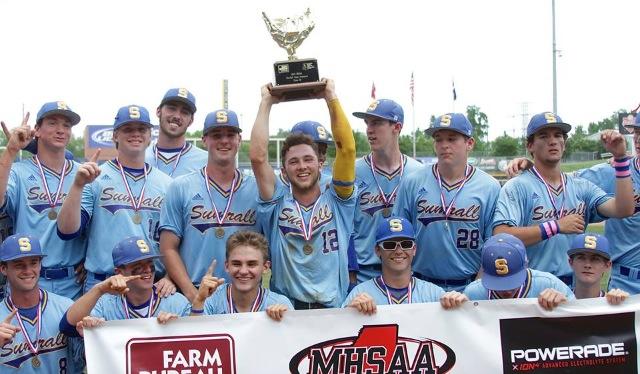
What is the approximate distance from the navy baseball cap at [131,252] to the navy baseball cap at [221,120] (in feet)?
3.61

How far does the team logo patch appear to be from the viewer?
5102mm

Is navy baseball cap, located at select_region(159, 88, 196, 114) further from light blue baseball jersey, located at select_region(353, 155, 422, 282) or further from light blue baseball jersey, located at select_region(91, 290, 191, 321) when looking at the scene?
light blue baseball jersey, located at select_region(91, 290, 191, 321)

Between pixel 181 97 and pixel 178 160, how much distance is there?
2.09ft

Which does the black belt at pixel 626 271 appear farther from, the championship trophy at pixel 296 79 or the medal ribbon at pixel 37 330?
the medal ribbon at pixel 37 330

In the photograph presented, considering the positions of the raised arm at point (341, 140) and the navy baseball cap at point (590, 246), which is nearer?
the raised arm at point (341, 140)

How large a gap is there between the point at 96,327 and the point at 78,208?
1164mm

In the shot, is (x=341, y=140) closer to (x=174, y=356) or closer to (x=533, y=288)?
(x=533, y=288)

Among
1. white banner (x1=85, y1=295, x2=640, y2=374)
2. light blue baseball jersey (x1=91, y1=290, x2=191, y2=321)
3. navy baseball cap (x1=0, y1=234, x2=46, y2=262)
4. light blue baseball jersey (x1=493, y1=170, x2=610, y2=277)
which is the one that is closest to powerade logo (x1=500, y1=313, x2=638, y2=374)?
white banner (x1=85, y1=295, x2=640, y2=374)

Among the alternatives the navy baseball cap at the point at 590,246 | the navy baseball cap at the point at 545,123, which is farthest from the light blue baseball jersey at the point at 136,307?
the navy baseball cap at the point at 545,123

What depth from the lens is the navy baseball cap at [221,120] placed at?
6.04 m

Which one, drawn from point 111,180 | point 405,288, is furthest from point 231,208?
point 405,288

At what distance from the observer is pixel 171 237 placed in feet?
19.7

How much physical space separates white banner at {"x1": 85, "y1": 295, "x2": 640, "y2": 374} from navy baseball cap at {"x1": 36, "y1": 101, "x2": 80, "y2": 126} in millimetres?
2132

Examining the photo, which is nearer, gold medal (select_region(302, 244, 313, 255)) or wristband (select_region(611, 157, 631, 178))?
gold medal (select_region(302, 244, 313, 255))
